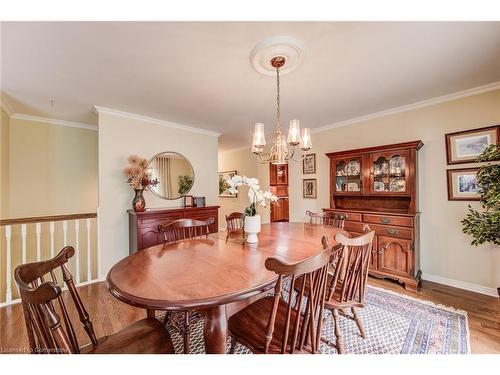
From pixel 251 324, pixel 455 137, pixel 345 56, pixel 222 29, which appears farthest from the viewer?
pixel 455 137

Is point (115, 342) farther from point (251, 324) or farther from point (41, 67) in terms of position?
point (41, 67)

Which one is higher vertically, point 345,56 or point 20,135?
point 345,56

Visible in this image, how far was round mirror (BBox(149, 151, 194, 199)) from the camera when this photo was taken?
3.36 m

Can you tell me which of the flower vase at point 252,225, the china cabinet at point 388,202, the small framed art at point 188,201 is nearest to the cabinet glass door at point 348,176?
the china cabinet at point 388,202

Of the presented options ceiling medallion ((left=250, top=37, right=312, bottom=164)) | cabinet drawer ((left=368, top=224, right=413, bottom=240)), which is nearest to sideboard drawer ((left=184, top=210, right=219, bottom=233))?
ceiling medallion ((left=250, top=37, right=312, bottom=164))

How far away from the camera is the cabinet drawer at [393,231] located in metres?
2.57

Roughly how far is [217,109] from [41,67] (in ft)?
5.67

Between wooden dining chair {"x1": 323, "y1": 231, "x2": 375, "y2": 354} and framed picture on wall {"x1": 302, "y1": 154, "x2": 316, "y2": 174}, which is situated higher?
framed picture on wall {"x1": 302, "y1": 154, "x2": 316, "y2": 174}

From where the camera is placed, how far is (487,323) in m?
1.86

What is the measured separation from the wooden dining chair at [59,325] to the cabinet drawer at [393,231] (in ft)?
8.89

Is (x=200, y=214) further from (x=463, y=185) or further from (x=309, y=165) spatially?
(x=463, y=185)

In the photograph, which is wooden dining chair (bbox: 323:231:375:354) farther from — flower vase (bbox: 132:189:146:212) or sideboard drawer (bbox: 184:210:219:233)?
flower vase (bbox: 132:189:146:212)

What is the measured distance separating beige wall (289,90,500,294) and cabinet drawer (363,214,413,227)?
46 cm
